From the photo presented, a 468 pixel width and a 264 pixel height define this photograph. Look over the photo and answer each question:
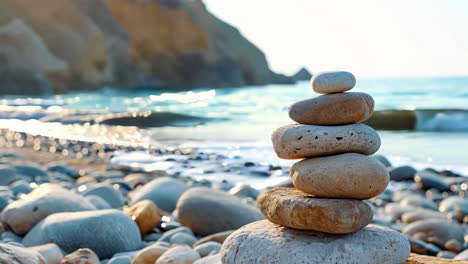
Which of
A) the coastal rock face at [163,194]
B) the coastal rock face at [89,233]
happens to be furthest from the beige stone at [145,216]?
the coastal rock face at [163,194]

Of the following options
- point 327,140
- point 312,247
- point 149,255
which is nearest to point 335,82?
point 327,140

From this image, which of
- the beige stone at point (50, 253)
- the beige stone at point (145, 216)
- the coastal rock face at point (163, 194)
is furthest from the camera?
the coastal rock face at point (163, 194)

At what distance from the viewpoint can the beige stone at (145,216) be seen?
4.49 metres

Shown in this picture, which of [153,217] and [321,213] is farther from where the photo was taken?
[153,217]

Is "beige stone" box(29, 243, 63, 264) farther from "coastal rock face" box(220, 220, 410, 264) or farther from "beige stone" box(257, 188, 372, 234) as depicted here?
"beige stone" box(257, 188, 372, 234)

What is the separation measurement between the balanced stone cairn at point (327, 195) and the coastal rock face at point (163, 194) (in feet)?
8.70

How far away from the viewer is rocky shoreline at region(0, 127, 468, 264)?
147 inches

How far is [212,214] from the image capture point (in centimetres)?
460

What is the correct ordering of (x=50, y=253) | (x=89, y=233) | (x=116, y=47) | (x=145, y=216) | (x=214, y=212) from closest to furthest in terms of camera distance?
(x=50, y=253) → (x=89, y=233) → (x=145, y=216) → (x=214, y=212) → (x=116, y=47)

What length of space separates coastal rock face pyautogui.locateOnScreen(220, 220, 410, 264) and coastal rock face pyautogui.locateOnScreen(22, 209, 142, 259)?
134cm

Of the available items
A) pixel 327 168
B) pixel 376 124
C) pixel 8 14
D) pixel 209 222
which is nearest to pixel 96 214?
pixel 209 222

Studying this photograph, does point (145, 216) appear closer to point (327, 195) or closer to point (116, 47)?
point (327, 195)

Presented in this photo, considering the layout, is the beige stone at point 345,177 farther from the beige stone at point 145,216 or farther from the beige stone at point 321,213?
the beige stone at point 145,216

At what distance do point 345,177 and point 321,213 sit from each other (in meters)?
0.18
